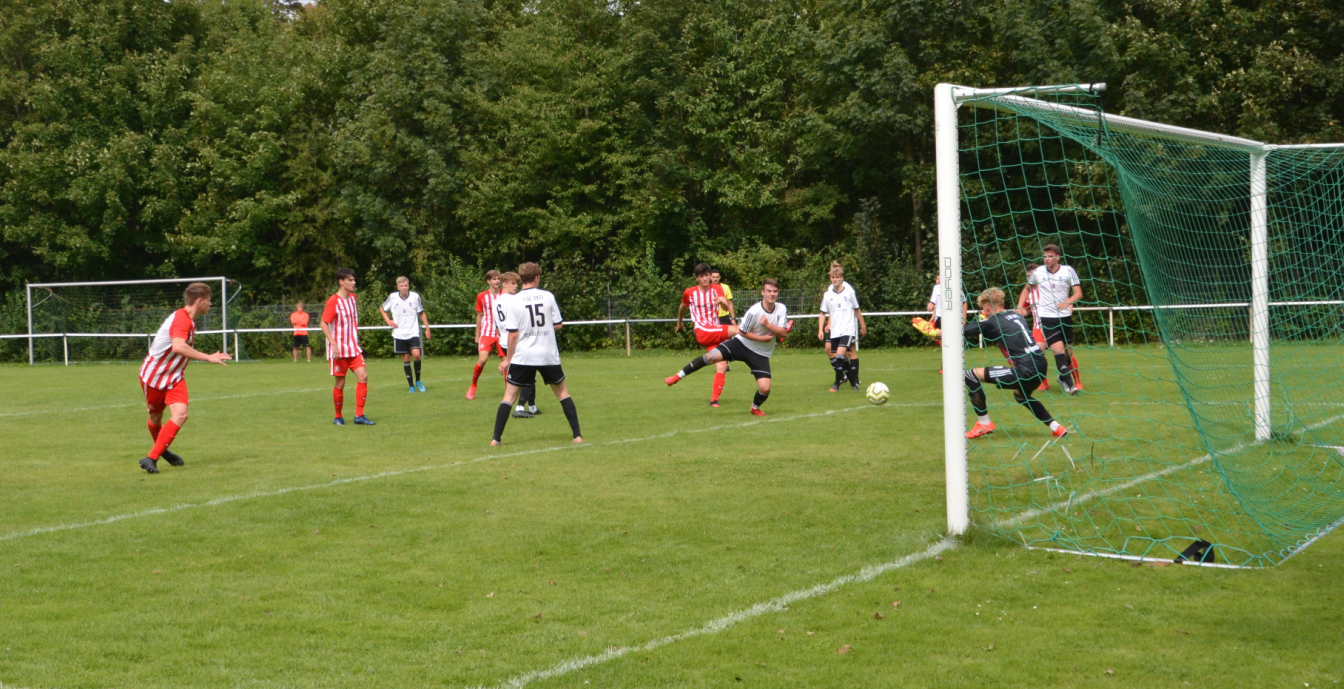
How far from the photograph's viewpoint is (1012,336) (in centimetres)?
988

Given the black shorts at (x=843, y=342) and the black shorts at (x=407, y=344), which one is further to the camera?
the black shorts at (x=407, y=344)

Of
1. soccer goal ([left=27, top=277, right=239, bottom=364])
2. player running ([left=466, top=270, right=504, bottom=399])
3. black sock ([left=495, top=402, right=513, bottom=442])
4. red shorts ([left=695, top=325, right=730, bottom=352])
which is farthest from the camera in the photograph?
soccer goal ([left=27, top=277, right=239, bottom=364])

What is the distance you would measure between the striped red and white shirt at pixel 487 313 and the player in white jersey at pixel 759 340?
4.64 meters

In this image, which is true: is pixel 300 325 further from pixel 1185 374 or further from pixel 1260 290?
pixel 1260 290

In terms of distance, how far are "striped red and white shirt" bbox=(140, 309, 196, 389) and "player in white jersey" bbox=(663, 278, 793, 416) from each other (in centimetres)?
566

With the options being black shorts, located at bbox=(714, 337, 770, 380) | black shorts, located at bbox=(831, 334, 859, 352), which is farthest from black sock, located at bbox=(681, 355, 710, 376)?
black shorts, located at bbox=(831, 334, 859, 352)

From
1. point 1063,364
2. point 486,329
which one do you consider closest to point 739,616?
point 1063,364

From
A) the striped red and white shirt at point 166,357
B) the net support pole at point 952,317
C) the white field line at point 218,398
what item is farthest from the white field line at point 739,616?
the white field line at point 218,398

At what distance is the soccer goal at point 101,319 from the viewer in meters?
29.7

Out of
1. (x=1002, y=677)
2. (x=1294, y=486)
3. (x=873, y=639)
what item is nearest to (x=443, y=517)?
(x=873, y=639)

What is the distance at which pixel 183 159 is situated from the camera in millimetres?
37531

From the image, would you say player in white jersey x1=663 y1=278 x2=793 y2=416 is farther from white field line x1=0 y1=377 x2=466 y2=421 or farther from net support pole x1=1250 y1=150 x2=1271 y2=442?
white field line x1=0 y1=377 x2=466 y2=421

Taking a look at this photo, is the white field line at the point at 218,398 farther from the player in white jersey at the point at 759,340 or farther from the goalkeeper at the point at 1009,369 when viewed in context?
the goalkeeper at the point at 1009,369

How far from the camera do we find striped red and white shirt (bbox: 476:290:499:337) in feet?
53.9
